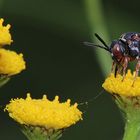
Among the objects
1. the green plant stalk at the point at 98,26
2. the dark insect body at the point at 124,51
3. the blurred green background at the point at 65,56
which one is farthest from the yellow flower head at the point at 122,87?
the blurred green background at the point at 65,56

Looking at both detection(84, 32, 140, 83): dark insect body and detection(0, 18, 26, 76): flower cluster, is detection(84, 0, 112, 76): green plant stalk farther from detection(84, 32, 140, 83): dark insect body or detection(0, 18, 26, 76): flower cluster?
detection(0, 18, 26, 76): flower cluster

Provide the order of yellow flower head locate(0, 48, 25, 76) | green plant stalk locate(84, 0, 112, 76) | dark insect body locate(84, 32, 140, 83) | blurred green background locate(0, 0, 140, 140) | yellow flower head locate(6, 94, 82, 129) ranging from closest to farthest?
yellow flower head locate(6, 94, 82, 129) < yellow flower head locate(0, 48, 25, 76) < dark insect body locate(84, 32, 140, 83) < green plant stalk locate(84, 0, 112, 76) < blurred green background locate(0, 0, 140, 140)

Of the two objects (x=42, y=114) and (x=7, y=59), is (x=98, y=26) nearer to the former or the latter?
(x=7, y=59)

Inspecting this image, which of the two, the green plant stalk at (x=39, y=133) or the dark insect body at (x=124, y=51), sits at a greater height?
the dark insect body at (x=124, y=51)

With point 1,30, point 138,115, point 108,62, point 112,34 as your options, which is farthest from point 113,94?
point 112,34

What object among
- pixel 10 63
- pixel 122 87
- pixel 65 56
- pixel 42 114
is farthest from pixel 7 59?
pixel 65 56

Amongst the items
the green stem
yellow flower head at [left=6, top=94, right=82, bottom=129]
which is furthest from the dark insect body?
yellow flower head at [left=6, top=94, right=82, bottom=129]

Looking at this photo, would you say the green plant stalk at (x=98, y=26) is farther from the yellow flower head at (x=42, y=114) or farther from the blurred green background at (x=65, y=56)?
the yellow flower head at (x=42, y=114)
